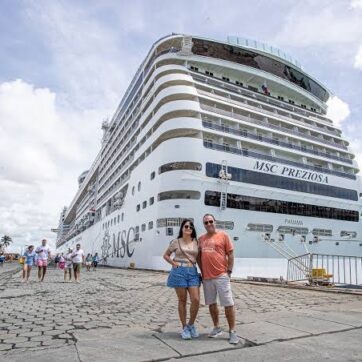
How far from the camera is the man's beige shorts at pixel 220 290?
3924 mm

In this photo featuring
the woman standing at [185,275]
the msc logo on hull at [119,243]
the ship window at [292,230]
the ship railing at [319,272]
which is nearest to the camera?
the woman standing at [185,275]

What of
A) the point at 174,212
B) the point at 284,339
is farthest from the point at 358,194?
the point at 284,339

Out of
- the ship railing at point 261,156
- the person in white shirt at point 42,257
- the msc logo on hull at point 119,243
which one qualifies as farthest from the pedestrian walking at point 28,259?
the ship railing at point 261,156

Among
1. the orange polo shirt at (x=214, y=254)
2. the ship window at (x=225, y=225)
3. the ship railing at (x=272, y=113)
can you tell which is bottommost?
the orange polo shirt at (x=214, y=254)

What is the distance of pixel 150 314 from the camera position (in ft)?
18.6

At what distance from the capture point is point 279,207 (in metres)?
23.0

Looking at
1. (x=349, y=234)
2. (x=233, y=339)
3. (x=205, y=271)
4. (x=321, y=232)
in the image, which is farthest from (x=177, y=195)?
(x=233, y=339)

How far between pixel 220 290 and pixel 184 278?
47 cm

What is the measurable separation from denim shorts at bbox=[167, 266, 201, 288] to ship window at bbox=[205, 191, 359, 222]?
647 inches

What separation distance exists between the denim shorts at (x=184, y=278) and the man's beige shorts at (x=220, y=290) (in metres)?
0.16

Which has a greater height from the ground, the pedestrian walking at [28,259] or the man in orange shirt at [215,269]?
the man in orange shirt at [215,269]

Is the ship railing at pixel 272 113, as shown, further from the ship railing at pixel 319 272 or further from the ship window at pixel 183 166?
the ship railing at pixel 319 272

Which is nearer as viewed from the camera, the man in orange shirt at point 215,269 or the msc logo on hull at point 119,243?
the man in orange shirt at point 215,269

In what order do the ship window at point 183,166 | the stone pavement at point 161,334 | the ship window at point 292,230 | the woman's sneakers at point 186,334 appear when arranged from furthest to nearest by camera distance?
1. the ship window at point 292,230
2. the ship window at point 183,166
3. the woman's sneakers at point 186,334
4. the stone pavement at point 161,334
